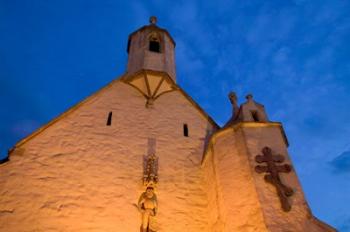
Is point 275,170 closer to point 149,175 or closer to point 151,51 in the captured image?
point 149,175

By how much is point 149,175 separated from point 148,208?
887 millimetres

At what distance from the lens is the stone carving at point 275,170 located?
6.03 meters

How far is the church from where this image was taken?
624 cm

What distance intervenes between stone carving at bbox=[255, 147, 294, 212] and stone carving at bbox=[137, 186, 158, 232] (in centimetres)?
241

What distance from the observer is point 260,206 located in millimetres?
5965

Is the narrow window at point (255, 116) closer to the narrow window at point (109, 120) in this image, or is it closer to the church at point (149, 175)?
the church at point (149, 175)

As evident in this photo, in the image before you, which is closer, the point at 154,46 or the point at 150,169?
the point at 150,169

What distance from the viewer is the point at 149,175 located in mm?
7586

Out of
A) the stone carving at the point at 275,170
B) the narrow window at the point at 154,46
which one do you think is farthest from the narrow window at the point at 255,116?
the narrow window at the point at 154,46

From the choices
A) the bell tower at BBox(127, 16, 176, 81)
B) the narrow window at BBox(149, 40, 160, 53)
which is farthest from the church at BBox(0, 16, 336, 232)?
the narrow window at BBox(149, 40, 160, 53)

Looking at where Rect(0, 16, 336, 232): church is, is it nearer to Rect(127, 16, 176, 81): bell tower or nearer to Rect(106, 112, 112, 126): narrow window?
Rect(106, 112, 112, 126): narrow window

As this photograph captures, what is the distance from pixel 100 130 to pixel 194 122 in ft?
9.45

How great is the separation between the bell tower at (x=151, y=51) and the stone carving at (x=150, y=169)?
13.8 ft

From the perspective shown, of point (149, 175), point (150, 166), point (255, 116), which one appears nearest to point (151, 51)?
point (255, 116)
